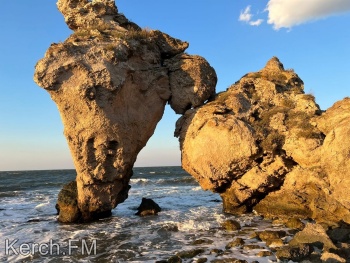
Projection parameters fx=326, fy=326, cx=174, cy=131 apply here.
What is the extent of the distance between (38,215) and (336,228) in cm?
1542

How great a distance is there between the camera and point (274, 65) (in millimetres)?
17828

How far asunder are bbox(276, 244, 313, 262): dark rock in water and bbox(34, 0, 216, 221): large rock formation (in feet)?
28.5

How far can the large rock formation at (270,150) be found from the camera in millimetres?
12656

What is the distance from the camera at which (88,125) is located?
47.8 feet

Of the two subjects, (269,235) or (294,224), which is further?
(294,224)

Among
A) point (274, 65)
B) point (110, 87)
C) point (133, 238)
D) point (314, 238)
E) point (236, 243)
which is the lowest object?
point (133, 238)

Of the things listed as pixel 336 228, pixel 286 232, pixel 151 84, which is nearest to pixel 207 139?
pixel 151 84

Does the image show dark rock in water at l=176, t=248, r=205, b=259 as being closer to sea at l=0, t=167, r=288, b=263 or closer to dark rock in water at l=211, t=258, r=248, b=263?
sea at l=0, t=167, r=288, b=263

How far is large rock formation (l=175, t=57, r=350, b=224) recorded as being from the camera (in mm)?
12656

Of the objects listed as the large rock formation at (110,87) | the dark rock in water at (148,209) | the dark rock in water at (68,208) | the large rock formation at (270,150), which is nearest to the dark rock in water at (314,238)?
the large rock formation at (270,150)

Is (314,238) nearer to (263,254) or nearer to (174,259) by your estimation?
(263,254)

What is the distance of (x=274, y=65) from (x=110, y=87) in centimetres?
913

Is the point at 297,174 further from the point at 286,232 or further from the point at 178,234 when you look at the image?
the point at 178,234

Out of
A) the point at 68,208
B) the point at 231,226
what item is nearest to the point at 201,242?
the point at 231,226
